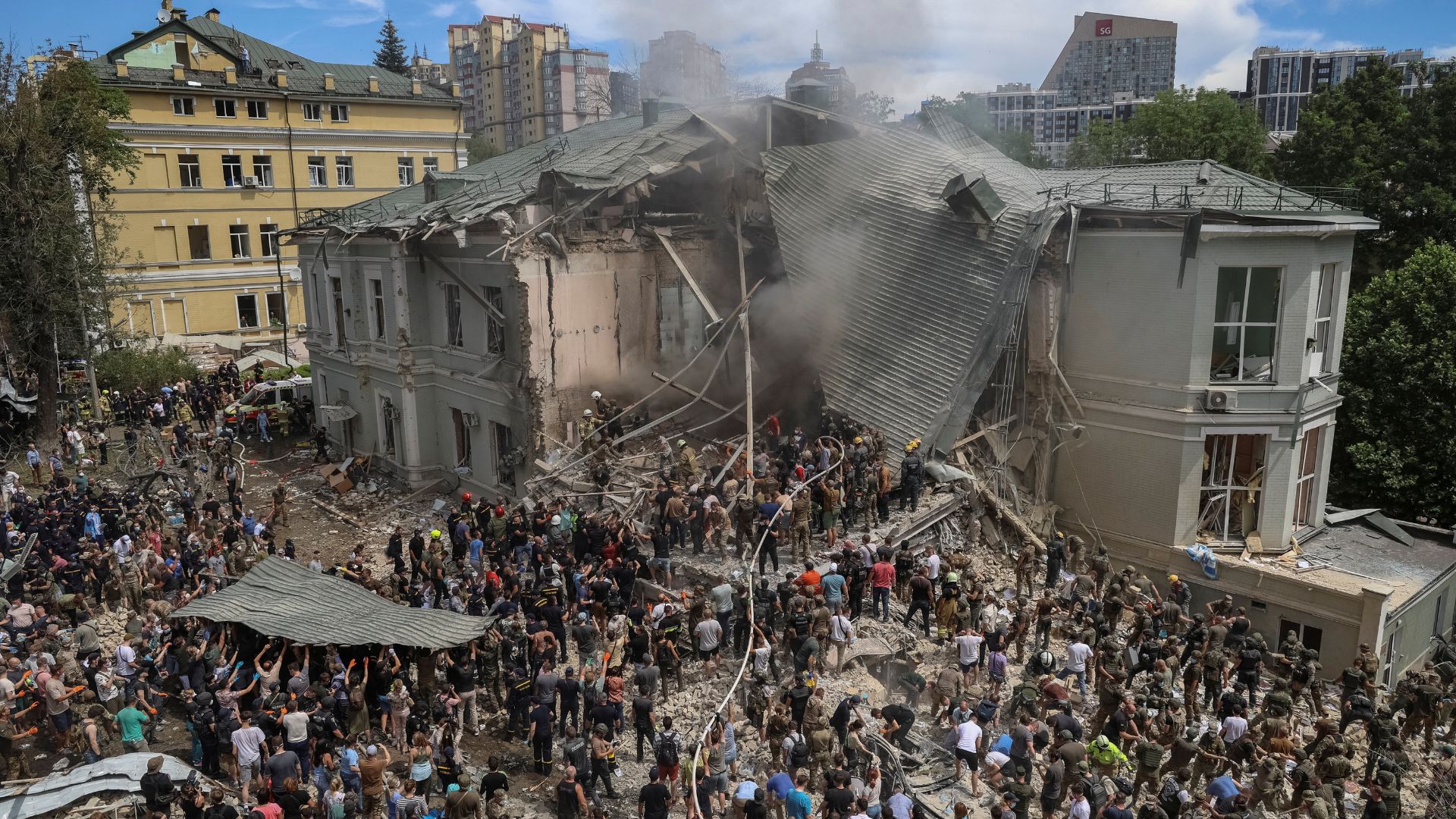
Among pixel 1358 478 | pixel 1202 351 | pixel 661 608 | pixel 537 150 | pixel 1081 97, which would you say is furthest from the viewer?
pixel 1081 97

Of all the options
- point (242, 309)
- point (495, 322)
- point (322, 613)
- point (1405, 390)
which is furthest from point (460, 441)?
point (242, 309)

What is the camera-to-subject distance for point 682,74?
33125 mm

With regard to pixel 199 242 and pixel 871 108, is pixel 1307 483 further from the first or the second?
pixel 199 242

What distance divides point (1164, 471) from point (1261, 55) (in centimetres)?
11783

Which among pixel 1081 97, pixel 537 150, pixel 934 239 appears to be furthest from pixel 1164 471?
pixel 1081 97

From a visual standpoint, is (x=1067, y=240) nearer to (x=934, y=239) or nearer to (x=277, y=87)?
(x=934, y=239)

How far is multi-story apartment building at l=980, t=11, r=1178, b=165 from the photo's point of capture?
111219 mm

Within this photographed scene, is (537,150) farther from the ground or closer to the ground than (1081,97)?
closer to the ground

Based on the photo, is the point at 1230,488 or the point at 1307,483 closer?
the point at 1230,488

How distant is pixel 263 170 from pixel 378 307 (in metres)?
22.5

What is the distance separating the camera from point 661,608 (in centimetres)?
1509

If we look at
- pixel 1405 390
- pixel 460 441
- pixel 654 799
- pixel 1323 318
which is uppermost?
pixel 1323 318

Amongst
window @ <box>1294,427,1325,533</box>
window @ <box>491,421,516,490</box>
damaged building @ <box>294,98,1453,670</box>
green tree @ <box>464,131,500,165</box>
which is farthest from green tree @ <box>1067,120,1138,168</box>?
green tree @ <box>464,131,500,165</box>

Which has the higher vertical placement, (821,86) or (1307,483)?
(821,86)
